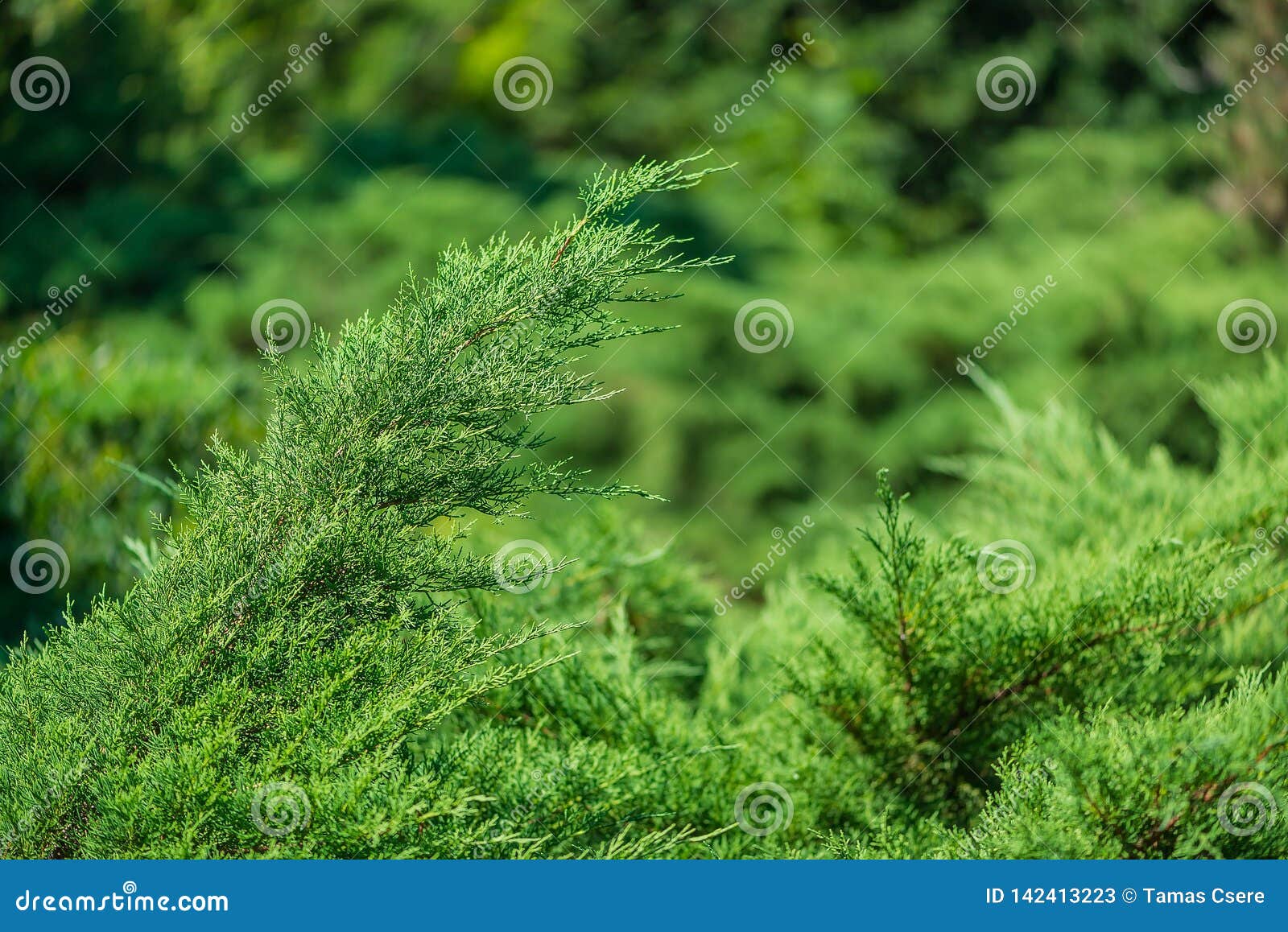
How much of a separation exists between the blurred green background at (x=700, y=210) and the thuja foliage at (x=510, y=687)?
2.84 metres

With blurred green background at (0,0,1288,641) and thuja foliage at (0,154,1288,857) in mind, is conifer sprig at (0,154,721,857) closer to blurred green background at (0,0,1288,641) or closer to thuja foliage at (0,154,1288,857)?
thuja foliage at (0,154,1288,857)

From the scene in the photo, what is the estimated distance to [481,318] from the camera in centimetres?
130

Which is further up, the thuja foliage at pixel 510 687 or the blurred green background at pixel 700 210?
the blurred green background at pixel 700 210

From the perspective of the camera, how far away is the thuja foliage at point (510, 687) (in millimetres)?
1206

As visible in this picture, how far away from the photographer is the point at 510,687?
1713 mm

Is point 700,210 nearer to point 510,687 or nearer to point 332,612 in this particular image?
point 510,687

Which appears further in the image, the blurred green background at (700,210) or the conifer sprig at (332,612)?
the blurred green background at (700,210)

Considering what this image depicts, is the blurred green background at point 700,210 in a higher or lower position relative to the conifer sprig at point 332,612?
higher

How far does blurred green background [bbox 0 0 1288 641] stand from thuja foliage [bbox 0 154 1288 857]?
2.84 meters

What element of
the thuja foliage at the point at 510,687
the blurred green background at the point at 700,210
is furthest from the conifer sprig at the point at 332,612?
the blurred green background at the point at 700,210

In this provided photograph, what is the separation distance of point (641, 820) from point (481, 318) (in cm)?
81

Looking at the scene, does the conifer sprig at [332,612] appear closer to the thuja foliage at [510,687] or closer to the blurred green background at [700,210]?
the thuja foliage at [510,687]

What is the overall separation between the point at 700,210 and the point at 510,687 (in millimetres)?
6167

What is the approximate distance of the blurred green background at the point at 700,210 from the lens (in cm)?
597
